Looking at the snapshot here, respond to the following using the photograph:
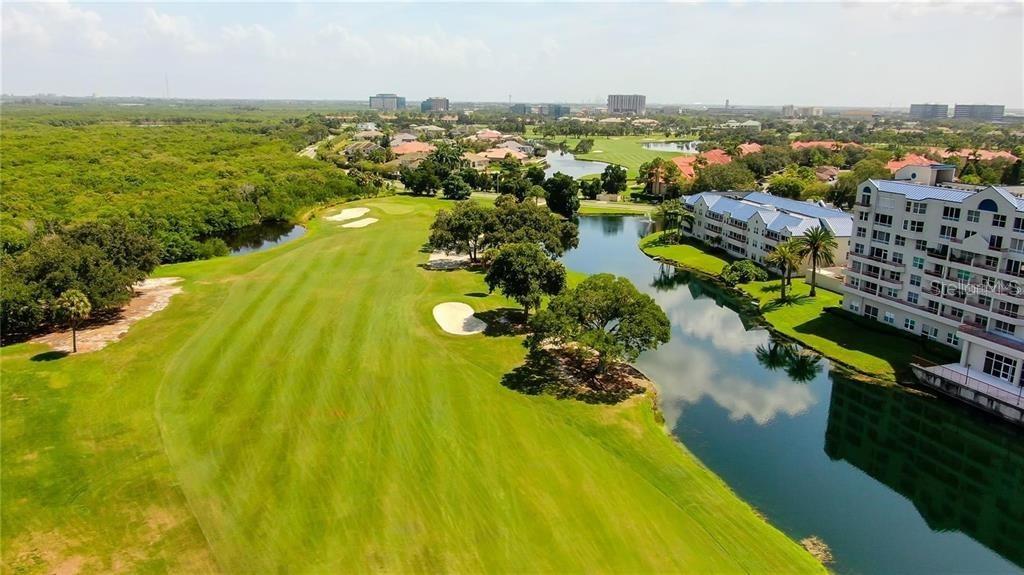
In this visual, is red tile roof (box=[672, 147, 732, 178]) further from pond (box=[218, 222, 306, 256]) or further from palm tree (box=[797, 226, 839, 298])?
pond (box=[218, 222, 306, 256])

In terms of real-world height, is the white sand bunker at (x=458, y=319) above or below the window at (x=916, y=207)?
below

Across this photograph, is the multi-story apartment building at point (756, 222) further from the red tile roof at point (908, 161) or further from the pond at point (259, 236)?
the red tile roof at point (908, 161)

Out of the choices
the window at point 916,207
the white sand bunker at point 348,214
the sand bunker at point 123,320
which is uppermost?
the window at point 916,207

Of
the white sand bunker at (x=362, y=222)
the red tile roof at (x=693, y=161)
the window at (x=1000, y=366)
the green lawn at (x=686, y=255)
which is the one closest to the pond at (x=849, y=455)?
the window at (x=1000, y=366)

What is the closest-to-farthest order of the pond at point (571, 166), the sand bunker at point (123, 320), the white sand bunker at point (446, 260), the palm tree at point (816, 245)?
the sand bunker at point (123, 320) < the palm tree at point (816, 245) < the white sand bunker at point (446, 260) < the pond at point (571, 166)

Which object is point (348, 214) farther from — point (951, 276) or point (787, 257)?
point (951, 276)
